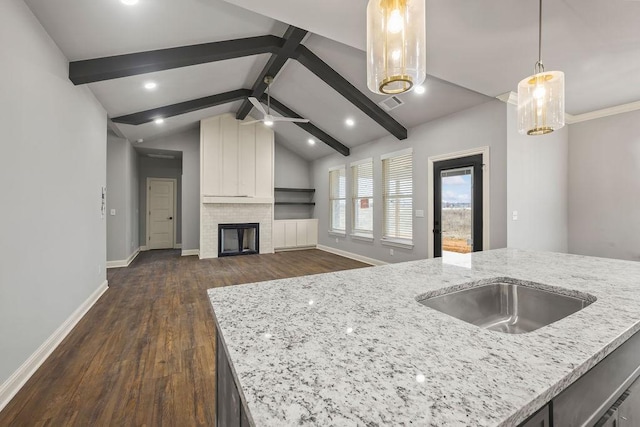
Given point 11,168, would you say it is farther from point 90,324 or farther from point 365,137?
point 365,137

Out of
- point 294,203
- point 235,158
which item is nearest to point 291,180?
point 294,203

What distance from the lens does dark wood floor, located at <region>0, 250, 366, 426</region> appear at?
167cm

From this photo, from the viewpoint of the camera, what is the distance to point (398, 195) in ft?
17.9

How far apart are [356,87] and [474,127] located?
1.89 meters

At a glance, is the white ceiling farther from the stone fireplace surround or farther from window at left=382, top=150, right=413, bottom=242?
the stone fireplace surround

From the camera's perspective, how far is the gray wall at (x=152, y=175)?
25.7 feet

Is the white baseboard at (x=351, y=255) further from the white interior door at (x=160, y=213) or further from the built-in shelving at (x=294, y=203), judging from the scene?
the white interior door at (x=160, y=213)

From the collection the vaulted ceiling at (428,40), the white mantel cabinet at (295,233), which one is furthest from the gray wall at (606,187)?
the white mantel cabinet at (295,233)

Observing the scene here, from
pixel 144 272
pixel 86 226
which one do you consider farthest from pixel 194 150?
pixel 86 226

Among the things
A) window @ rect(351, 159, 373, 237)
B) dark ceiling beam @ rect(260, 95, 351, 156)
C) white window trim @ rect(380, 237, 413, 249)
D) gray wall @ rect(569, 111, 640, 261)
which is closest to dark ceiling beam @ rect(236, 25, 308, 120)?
dark ceiling beam @ rect(260, 95, 351, 156)

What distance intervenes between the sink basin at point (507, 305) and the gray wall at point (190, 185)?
706 centimetres

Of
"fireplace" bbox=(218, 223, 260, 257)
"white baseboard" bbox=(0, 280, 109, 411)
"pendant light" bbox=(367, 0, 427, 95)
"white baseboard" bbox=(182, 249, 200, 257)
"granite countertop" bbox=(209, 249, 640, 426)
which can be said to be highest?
"pendant light" bbox=(367, 0, 427, 95)

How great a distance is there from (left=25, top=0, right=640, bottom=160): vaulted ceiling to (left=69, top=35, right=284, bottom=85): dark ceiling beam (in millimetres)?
68

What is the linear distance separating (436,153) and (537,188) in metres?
1.47
